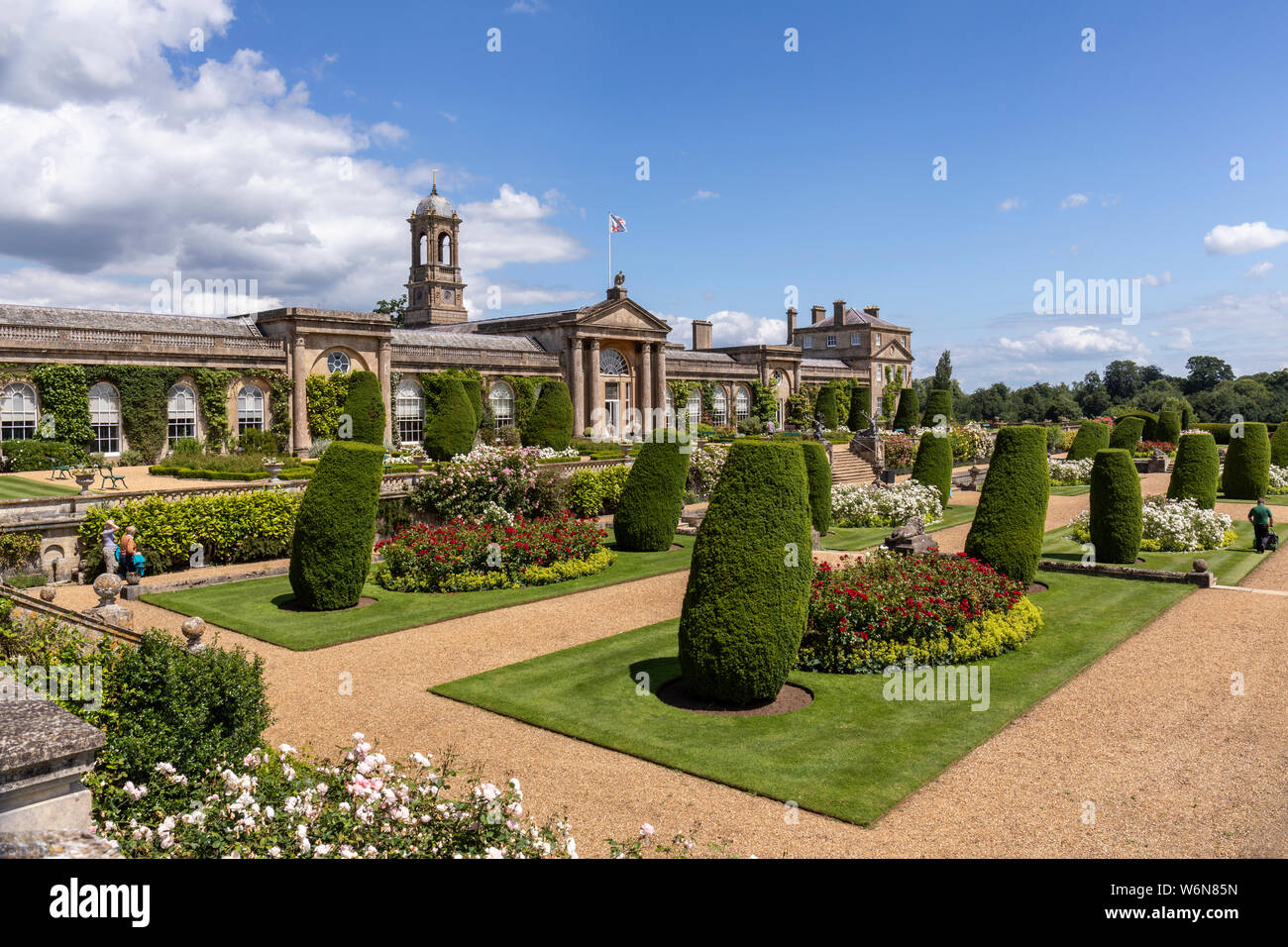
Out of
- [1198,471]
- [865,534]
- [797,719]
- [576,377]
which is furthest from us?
[576,377]

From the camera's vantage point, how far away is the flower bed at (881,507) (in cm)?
2816

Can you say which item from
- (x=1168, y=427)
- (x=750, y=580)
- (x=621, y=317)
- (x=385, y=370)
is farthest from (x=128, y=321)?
(x=1168, y=427)

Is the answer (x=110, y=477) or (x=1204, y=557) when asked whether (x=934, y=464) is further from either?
(x=110, y=477)

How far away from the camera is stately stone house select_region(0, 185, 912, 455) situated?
31.8m

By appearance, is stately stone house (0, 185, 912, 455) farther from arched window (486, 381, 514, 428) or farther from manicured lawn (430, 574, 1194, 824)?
manicured lawn (430, 574, 1194, 824)

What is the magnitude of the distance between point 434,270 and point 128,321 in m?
31.5

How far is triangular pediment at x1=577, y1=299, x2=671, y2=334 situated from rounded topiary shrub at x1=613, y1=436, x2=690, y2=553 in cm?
2732

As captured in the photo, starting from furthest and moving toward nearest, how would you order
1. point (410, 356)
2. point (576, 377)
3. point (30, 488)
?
1. point (576, 377)
2. point (410, 356)
3. point (30, 488)

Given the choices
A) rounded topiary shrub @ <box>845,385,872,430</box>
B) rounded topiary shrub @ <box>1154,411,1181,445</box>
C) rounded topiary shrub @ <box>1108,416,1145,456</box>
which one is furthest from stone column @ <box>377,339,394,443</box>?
rounded topiary shrub @ <box>1154,411,1181,445</box>

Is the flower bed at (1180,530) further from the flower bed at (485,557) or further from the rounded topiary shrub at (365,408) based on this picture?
the rounded topiary shrub at (365,408)

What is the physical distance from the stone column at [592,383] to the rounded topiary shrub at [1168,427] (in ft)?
107

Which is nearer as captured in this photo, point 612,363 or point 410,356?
point 410,356

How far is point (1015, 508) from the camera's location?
16047mm

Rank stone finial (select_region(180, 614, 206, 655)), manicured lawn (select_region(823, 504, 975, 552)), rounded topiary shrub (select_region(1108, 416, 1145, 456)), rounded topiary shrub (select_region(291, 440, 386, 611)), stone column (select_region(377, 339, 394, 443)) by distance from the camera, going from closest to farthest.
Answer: stone finial (select_region(180, 614, 206, 655))
rounded topiary shrub (select_region(291, 440, 386, 611))
manicured lawn (select_region(823, 504, 975, 552))
stone column (select_region(377, 339, 394, 443))
rounded topiary shrub (select_region(1108, 416, 1145, 456))
